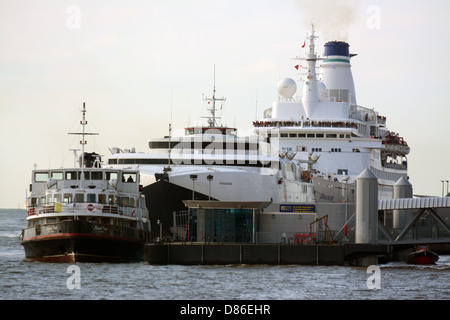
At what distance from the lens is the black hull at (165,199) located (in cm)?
7219

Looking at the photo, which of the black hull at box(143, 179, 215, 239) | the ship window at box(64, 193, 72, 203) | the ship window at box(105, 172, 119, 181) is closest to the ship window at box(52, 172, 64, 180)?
the ship window at box(105, 172, 119, 181)

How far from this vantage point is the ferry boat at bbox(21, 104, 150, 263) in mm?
61656

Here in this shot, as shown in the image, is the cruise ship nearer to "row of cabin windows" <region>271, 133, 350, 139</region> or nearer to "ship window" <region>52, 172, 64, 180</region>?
"row of cabin windows" <region>271, 133, 350, 139</region>

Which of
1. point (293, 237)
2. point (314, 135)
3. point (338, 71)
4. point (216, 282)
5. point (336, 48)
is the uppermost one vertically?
point (336, 48)

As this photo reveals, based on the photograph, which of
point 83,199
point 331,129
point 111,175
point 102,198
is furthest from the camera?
point 331,129

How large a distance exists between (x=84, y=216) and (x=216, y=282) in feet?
46.8

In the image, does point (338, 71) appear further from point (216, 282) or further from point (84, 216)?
point (216, 282)

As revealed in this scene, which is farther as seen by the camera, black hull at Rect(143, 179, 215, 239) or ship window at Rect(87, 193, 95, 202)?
black hull at Rect(143, 179, 215, 239)

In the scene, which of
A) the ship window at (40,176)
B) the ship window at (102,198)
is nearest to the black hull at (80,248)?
the ship window at (102,198)

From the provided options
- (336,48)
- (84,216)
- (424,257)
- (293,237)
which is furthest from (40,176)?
(336,48)

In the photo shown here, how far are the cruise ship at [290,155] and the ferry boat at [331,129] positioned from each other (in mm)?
89

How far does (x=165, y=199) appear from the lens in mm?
72688

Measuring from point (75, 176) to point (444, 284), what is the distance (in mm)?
23129

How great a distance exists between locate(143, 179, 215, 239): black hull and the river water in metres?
10.6
